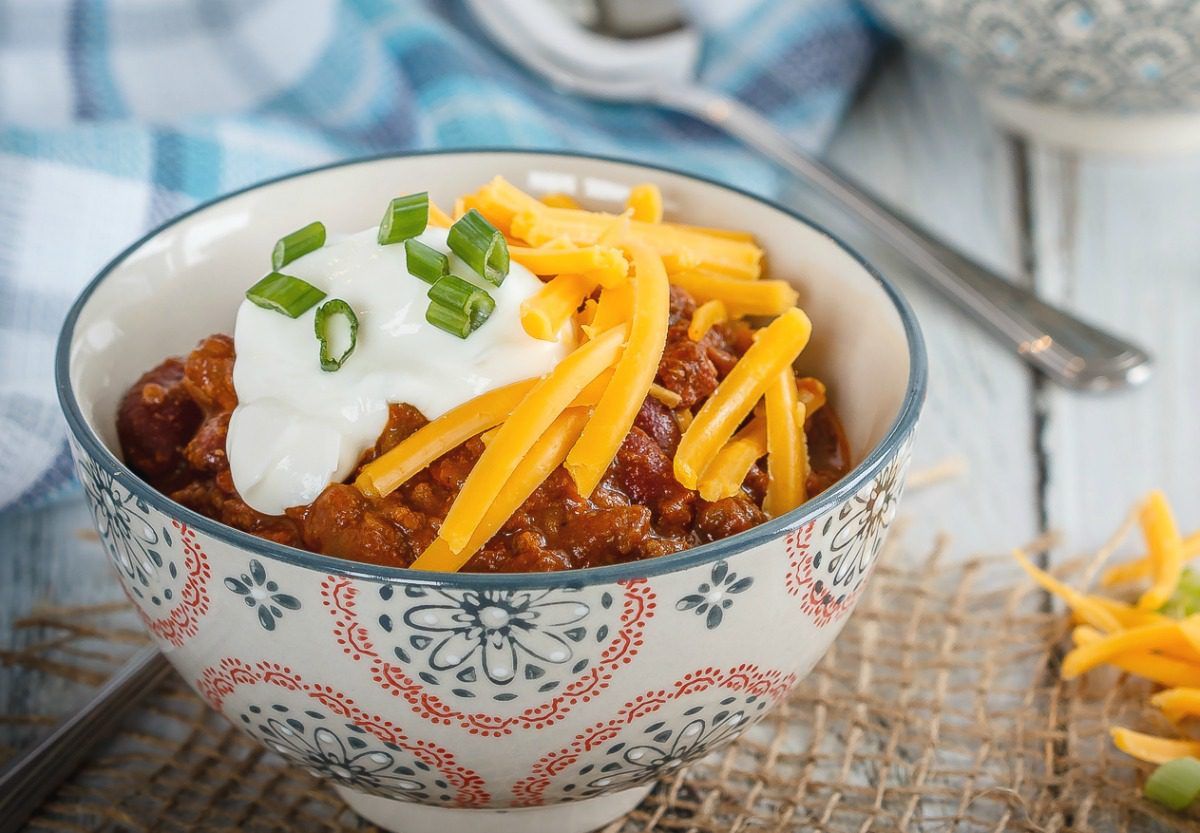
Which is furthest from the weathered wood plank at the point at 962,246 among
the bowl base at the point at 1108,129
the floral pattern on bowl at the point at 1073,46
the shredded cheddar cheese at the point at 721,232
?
the shredded cheddar cheese at the point at 721,232

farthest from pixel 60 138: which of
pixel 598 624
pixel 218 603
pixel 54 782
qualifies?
pixel 598 624

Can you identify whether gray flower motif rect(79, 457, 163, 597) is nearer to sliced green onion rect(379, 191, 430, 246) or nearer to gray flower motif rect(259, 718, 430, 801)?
gray flower motif rect(259, 718, 430, 801)

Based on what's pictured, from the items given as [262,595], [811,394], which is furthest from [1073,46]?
[262,595]

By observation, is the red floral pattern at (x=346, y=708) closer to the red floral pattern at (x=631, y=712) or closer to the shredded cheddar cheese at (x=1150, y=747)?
the red floral pattern at (x=631, y=712)

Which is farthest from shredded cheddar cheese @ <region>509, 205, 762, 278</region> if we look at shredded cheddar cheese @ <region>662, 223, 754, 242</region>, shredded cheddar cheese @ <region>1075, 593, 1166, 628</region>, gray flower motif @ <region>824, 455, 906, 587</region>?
shredded cheddar cheese @ <region>1075, 593, 1166, 628</region>

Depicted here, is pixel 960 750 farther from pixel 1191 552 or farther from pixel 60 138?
pixel 60 138

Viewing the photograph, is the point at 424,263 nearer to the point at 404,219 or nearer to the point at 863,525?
the point at 404,219
